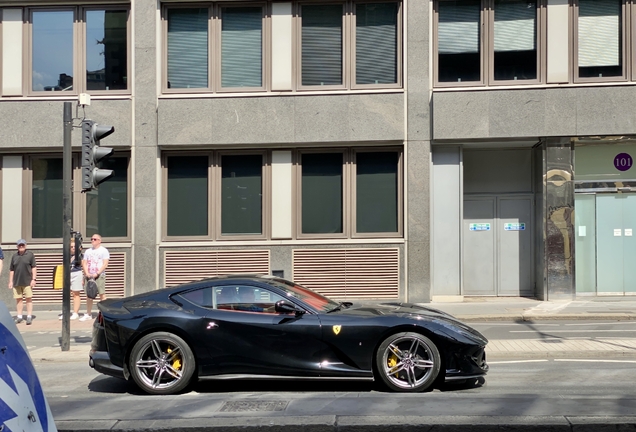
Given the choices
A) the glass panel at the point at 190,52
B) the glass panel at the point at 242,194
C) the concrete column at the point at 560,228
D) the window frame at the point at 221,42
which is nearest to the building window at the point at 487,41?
the concrete column at the point at 560,228

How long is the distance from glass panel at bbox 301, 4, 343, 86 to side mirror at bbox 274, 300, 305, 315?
1132cm

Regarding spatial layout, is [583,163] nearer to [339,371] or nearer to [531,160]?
[531,160]

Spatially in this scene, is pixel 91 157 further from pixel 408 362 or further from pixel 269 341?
pixel 408 362

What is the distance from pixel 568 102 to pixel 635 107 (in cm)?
156

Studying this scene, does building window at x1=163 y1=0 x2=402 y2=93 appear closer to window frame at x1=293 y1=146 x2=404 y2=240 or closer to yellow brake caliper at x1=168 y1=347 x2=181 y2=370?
window frame at x1=293 y1=146 x2=404 y2=240

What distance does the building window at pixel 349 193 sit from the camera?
1872 centimetres

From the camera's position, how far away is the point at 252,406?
7.43 metres

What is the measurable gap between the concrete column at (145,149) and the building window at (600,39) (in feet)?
34.2

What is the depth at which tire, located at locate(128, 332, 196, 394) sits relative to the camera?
834 centimetres

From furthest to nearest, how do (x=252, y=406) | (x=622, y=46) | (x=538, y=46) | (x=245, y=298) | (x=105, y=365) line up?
(x=538, y=46), (x=622, y=46), (x=245, y=298), (x=105, y=365), (x=252, y=406)

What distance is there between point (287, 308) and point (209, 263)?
10618 millimetres

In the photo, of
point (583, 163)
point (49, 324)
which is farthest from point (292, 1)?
point (49, 324)

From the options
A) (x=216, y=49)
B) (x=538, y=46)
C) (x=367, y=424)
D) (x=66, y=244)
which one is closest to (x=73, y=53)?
(x=216, y=49)

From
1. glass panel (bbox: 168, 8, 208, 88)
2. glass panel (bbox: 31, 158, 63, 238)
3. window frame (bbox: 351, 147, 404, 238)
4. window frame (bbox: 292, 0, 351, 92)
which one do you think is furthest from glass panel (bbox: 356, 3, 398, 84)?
glass panel (bbox: 31, 158, 63, 238)
